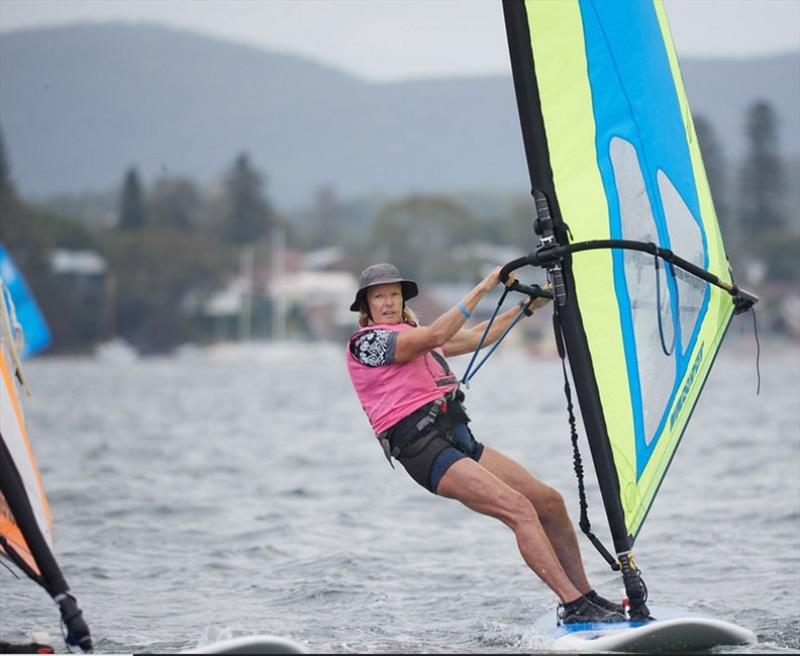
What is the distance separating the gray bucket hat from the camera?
277 inches

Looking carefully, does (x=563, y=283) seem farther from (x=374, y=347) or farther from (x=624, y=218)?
(x=374, y=347)

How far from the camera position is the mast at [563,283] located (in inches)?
258

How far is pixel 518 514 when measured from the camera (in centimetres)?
679

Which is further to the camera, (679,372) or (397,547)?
(397,547)

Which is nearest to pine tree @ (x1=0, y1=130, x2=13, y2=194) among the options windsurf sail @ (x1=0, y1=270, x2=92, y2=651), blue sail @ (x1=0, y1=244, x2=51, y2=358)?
blue sail @ (x1=0, y1=244, x2=51, y2=358)

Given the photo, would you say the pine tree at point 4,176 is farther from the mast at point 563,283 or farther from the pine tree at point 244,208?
the mast at point 563,283

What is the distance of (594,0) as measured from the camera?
6.73 m

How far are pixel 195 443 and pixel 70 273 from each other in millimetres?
90884

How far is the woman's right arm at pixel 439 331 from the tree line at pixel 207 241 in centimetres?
9579

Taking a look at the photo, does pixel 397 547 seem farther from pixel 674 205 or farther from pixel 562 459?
pixel 562 459

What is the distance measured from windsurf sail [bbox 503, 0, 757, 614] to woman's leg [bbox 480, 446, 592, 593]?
376 millimetres

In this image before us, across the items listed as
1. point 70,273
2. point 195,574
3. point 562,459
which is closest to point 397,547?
point 195,574

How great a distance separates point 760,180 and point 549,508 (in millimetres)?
114643

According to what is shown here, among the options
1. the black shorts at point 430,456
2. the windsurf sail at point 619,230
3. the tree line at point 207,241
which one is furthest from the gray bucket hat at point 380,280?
the tree line at point 207,241
